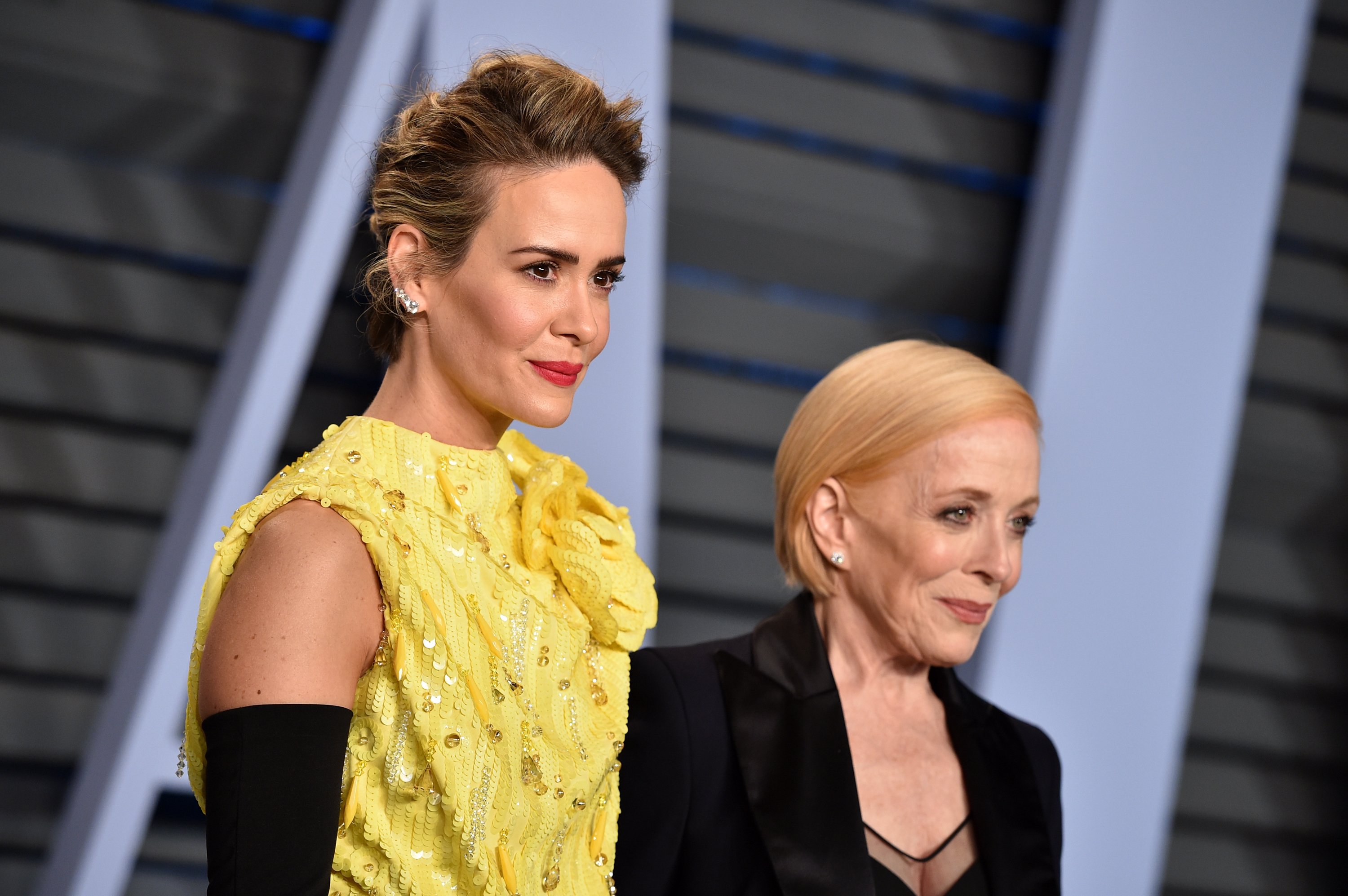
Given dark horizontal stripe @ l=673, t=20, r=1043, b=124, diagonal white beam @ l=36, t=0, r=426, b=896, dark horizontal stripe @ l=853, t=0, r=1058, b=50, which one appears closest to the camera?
diagonal white beam @ l=36, t=0, r=426, b=896

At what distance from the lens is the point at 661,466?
3.18 meters

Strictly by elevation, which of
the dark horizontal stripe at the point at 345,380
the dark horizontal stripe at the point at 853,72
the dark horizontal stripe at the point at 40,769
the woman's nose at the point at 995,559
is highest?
the dark horizontal stripe at the point at 853,72

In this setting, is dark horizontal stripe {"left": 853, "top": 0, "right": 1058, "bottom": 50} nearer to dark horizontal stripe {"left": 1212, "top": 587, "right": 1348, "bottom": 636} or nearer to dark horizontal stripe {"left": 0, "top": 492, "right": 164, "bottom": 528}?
dark horizontal stripe {"left": 1212, "top": 587, "right": 1348, "bottom": 636}

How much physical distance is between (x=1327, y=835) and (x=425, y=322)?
3.40 metres

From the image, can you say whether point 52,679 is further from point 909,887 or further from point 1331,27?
point 1331,27

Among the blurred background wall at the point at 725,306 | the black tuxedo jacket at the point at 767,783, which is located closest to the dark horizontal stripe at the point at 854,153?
the blurred background wall at the point at 725,306

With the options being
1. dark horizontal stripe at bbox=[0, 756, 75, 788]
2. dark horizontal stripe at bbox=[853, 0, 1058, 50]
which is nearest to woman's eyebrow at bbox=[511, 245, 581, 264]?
dark horizontal stripe at bbox=[853, 0, 1058, 50]

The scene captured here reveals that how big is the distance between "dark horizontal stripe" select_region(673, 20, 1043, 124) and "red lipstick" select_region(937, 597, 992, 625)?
6.17 ft

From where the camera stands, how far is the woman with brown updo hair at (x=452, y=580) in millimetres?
1143

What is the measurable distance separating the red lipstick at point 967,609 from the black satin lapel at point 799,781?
223 millimetres

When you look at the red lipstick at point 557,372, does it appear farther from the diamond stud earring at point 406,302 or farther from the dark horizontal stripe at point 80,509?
the dark horizontal stripe at point 80,509

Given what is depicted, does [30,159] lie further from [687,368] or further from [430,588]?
[430,588]

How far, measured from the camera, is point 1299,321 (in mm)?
3508

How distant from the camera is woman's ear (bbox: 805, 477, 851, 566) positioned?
1.84 metres
